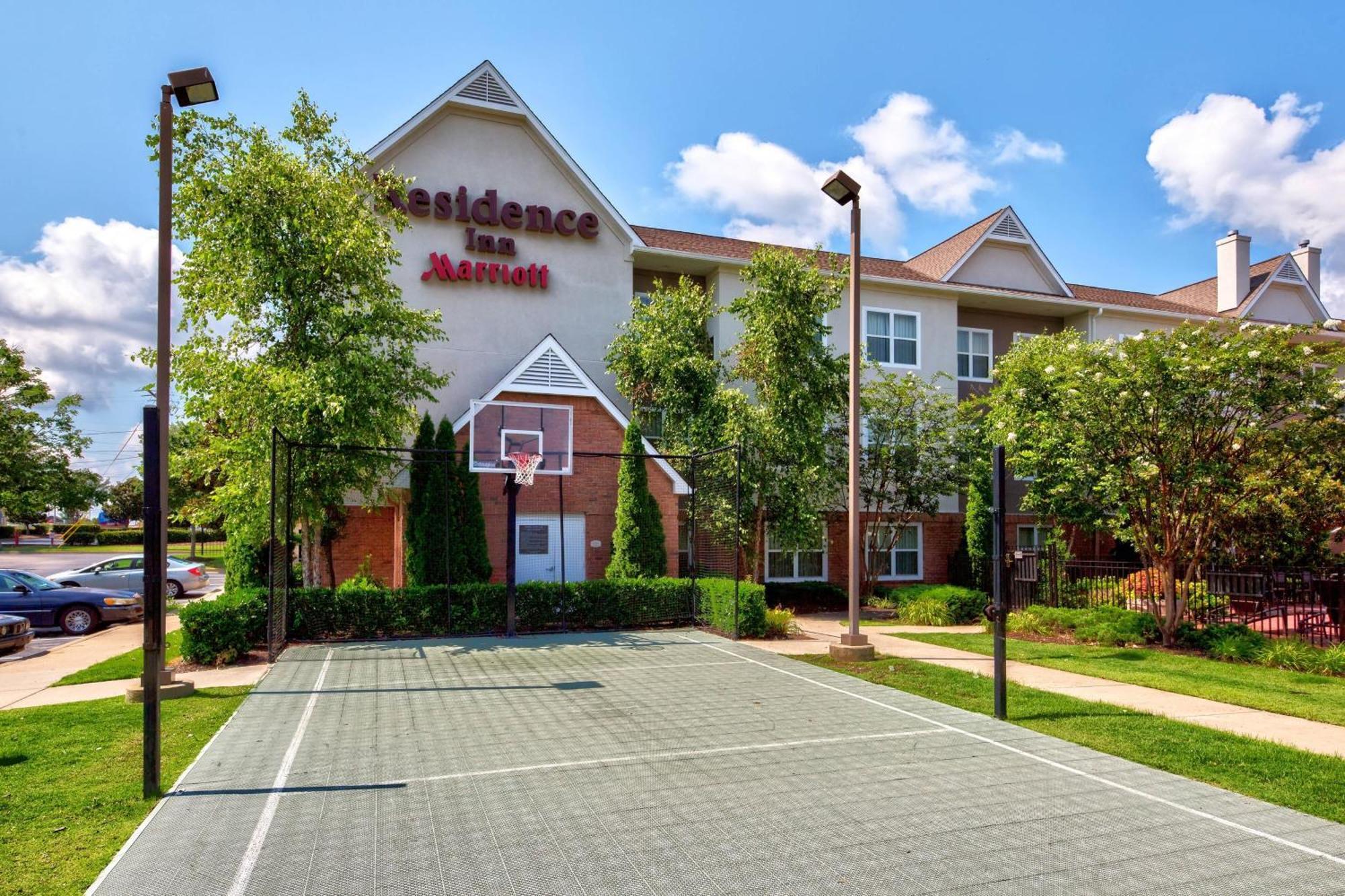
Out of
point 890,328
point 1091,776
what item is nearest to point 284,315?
point 1091,776

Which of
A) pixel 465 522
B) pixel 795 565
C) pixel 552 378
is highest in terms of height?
pixel 552 378

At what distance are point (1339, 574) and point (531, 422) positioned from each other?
14.0 metres

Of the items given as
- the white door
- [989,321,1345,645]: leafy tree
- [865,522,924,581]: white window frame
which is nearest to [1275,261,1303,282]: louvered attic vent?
[865,522,924,581]: white window frame

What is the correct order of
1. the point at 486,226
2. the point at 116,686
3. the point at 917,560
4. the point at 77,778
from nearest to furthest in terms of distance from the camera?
1. the point at 77,778
2. the point at 116,686
3. the point at 486,226
4. the point at 917,560

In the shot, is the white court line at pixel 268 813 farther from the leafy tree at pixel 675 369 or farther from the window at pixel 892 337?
the window at pixel 892 337

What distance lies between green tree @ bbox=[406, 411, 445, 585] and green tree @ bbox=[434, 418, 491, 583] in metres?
0.25

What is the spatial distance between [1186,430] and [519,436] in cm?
1160

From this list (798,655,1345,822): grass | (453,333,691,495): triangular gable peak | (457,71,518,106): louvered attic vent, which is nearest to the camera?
(798,655,1345,822): grass

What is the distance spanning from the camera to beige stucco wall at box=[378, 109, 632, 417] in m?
19.7

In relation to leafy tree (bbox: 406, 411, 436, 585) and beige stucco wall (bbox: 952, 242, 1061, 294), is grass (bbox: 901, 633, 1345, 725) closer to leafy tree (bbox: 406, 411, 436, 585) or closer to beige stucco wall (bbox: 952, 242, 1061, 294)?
leafy tree (bbox: 406, 411, 436, 585)

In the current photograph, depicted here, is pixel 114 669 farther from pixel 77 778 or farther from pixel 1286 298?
pixel 1286 298

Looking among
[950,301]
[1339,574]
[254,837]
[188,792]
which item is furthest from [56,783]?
[950,301]

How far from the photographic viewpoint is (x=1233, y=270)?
2817 cm

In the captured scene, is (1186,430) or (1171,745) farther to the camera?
(1186,430)
